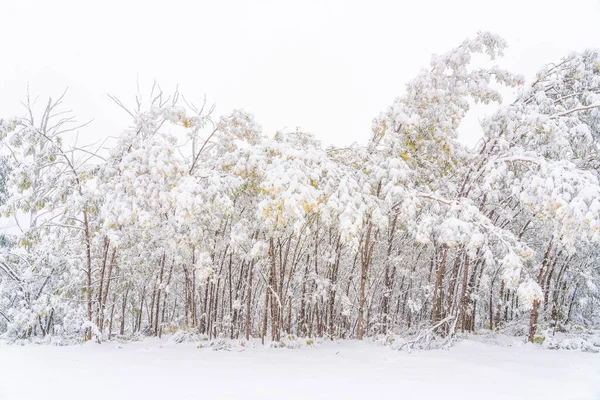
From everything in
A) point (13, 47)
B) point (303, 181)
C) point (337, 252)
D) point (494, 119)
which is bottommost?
point (337, 252)

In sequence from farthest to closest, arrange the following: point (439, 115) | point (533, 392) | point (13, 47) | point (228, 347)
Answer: point (13, 47) < point (439, 115) < point (228, 347) < point (533, 392)

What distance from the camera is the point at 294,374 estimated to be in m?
4.55

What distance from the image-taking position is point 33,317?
8.01m

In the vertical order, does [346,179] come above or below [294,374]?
above

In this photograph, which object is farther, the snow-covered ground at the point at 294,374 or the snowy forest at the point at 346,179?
the snowy forest at the point at 346,179

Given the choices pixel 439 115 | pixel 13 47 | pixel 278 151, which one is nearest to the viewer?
pixel 278 151

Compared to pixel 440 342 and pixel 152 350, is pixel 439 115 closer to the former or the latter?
pixel 440 342

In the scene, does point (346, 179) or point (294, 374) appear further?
point (346, 179)

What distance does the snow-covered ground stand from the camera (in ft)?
11.8

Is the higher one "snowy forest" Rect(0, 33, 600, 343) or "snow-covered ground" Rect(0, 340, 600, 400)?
"snowy forest" Rect(0, 33, 600, 343)

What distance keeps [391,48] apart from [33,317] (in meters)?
88.1

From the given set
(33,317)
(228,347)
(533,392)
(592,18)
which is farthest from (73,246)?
(592,18)

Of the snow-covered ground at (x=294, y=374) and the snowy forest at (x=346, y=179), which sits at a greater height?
the snowy forest at (x=346, y=179)

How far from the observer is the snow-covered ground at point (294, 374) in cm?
360
